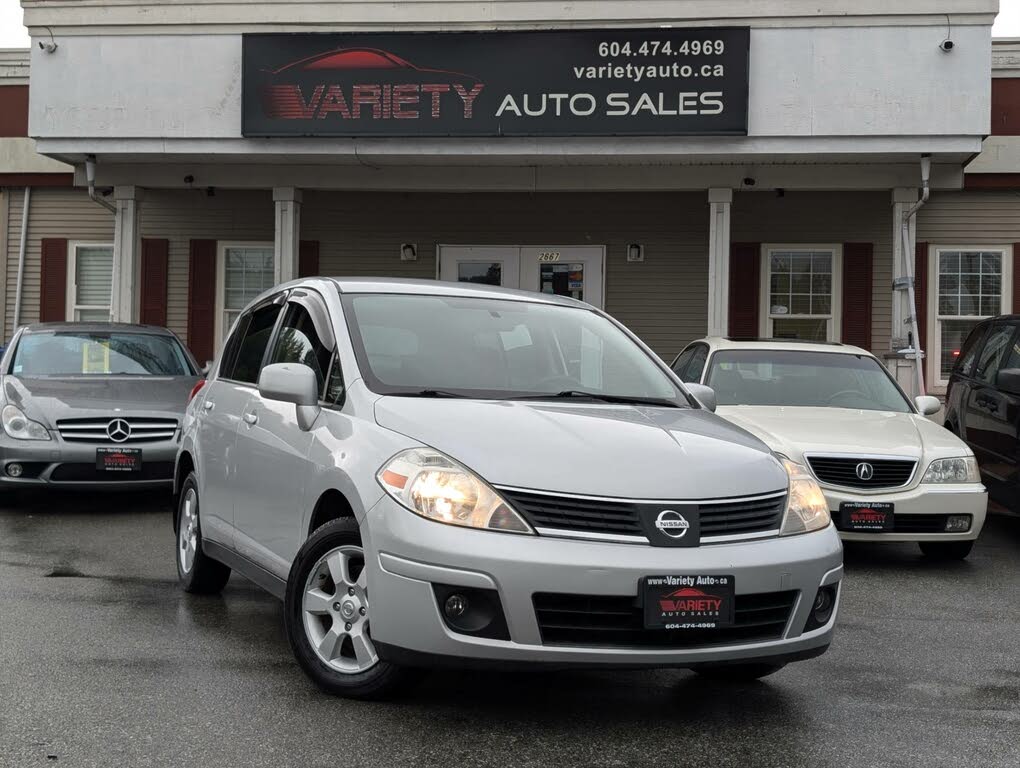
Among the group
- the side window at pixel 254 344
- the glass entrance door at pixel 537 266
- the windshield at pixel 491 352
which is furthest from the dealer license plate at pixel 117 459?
the glass entrance door at pixel 537 266

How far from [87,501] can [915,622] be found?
7021 mm

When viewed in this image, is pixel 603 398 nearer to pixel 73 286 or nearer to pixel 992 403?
pixel 992 403

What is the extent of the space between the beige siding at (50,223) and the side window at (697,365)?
1000 centimetres

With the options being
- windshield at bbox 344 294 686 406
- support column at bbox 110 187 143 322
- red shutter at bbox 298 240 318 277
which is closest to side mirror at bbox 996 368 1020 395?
windshield at bbox 344 294 686 406

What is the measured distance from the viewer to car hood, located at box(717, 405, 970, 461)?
7746mm

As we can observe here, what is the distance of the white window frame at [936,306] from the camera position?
51.2ft

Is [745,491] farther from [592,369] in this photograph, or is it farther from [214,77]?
[214,77]

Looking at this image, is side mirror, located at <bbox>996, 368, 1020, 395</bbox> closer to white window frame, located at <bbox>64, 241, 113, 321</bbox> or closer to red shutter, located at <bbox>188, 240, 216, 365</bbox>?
red shutter, located at <bbox>188, 240, 216, 365</bbox>

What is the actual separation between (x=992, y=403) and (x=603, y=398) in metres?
5.34

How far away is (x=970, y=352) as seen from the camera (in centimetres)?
1038

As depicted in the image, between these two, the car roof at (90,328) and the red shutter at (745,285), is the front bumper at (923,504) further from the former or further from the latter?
the red shutter at (745,285)

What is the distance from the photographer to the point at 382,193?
16.5m

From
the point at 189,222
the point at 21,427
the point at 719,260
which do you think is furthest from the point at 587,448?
the point at 189,222

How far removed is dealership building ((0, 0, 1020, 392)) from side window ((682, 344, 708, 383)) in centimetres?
341
